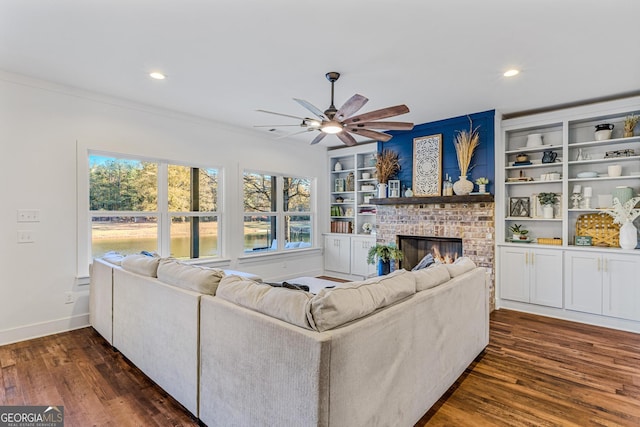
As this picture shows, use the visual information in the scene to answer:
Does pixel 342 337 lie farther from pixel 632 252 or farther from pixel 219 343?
pixel 632 252

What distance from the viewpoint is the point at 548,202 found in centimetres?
418

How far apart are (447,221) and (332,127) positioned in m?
2.61

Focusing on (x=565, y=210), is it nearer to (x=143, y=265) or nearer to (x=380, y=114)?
(x=380, y=114)

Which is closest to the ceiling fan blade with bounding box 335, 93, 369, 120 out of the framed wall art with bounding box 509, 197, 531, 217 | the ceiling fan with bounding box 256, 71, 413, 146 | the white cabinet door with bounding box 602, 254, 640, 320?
the ceiling fan with bounding box 256, 71, 413, 146

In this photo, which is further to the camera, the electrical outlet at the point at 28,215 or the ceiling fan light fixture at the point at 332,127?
the electrical outlet at the point at 28,215

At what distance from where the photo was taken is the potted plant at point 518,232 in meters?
4.39

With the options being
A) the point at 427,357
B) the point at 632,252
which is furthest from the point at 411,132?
the point at 427,357

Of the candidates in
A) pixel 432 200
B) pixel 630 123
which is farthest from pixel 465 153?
pixel 630 123

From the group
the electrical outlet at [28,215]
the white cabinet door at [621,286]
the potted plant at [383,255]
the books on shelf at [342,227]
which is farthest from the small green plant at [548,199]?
the electrical outlet at [28,215]

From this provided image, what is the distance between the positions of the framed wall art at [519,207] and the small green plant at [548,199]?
0.65 feet

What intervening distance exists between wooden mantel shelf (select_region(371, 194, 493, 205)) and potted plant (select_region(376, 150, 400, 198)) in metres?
0.22

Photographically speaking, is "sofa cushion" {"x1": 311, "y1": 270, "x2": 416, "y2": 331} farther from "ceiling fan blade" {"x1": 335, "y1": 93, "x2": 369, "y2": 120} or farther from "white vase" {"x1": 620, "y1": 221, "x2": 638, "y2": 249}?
"white vase" {"x1": 620, "y1": 221, "x2": 638, "y2": 249}

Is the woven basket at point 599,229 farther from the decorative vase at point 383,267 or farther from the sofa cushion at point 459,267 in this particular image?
the decorative vase at point 383,267

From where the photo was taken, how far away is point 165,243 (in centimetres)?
436
